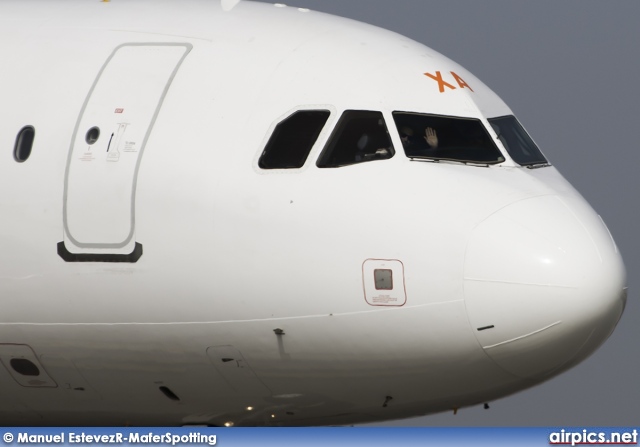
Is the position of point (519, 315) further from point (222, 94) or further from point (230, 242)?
point (222, 94)

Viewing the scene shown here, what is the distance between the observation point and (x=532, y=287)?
15.0 m

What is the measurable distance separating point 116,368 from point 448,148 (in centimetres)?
464

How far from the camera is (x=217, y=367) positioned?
1645cm

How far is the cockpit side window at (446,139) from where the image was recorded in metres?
16.3

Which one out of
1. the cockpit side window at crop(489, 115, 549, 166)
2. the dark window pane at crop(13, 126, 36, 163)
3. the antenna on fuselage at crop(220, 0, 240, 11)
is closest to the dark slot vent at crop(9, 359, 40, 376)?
the dark window pane at crop(13, 126, 36, 163)

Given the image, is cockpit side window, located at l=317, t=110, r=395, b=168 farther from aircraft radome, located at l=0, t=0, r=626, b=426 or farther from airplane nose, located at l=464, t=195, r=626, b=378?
airplane nose, located at l=464, t=195, r=626, b=378

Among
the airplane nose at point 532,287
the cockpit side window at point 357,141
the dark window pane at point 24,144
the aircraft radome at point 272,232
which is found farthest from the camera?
the dark window pane at point 24,144

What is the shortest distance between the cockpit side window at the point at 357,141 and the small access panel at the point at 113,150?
2144 millimetres

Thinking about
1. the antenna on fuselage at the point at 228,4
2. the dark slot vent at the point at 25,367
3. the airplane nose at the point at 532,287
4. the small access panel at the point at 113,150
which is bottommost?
the dark slot vent at the point at 25,367

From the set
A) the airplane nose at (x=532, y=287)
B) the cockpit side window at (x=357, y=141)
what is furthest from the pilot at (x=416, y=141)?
the airplane nose at (x=532, y=287)

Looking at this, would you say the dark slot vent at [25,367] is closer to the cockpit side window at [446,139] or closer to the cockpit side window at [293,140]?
the cockpit side window at [293,140]

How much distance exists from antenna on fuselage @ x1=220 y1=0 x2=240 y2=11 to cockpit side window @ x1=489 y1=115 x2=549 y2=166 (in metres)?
3.63

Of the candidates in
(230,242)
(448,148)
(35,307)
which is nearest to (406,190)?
(448,148)

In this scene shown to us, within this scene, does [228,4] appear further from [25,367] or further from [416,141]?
[25,367]
